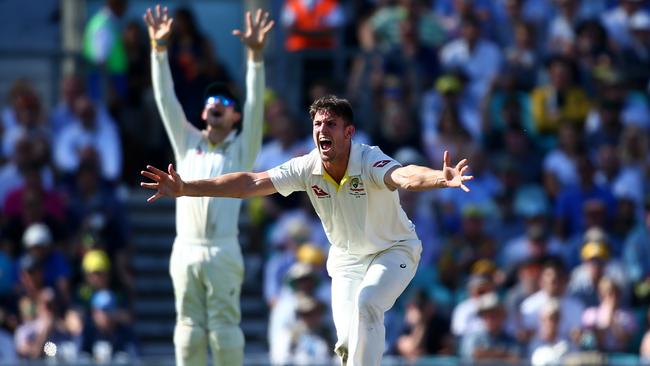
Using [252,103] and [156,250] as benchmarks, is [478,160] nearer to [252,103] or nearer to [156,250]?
[156,250]

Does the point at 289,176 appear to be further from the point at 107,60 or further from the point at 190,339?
the point at 107,60

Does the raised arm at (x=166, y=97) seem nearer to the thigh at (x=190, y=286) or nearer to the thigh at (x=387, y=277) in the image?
the thigh at (x=190, y=286)

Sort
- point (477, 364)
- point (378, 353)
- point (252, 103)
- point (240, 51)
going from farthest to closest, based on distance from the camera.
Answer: point (240, 51)
point (477, 364)
point (252, 103)
point (378, 353)

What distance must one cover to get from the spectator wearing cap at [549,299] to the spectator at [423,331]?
0.78 m

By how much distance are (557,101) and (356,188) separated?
807 cm

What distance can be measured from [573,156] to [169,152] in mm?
4676

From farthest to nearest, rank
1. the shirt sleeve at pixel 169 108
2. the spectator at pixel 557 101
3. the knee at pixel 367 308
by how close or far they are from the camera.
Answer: the spectator at pixel 557 101 → the shirt sleeve at pixel 169 108 → the knee at pixel 367 308

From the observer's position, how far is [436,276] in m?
17.7

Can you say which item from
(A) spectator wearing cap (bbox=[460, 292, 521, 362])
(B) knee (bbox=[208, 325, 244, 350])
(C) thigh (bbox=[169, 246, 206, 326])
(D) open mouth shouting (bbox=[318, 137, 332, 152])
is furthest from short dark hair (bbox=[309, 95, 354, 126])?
(A) spectator wearing cap (bbox=[460, 292, 521, 362])

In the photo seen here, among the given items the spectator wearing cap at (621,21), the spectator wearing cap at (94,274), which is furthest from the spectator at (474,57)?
the spectator wearing cap at (94,274)

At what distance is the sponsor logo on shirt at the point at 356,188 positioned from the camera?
38.0 ft

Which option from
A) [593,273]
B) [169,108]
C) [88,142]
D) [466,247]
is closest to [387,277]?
[169,108]

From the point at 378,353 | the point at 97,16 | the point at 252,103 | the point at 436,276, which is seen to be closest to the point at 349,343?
the point at 378,353

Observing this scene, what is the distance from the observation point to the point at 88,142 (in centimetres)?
1852
